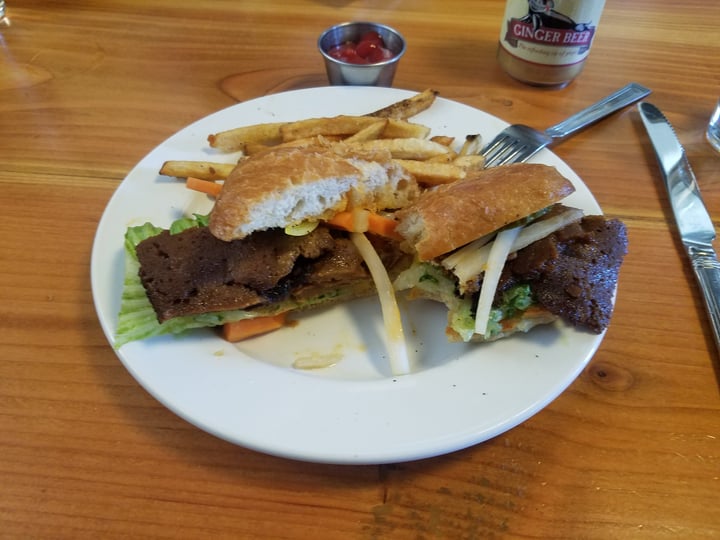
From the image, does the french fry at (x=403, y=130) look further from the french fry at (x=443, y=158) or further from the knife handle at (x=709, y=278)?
the knife handle at (x=709, y=278)

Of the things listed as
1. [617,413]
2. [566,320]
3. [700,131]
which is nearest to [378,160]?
[566,320]

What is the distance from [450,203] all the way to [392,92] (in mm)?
1161

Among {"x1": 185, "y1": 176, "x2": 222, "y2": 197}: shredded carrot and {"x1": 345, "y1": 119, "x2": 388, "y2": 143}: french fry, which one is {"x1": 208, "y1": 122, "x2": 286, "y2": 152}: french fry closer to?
{"x1": 185, "y1": 176, "x2": 222, "y2": 197}: shredded carrot

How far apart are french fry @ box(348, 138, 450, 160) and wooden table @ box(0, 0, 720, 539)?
0.96 meters

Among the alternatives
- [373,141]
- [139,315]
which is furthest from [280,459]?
[373,141]

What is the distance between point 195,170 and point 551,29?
2.09 meters

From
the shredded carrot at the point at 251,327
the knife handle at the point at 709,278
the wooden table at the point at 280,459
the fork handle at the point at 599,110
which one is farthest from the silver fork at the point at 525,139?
the shredded carrot at the point at 251,327

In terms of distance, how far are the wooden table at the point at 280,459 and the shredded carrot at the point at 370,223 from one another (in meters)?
0.90

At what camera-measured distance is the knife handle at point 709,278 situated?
6.64 feet

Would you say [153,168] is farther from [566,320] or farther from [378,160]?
[566,320]

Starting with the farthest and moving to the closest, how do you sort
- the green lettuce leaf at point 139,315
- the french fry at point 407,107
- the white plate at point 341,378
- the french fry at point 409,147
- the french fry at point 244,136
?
1. the french fry at point 407,107
2. the french fry at point 244,136
3. the french fry at point 409,147
4. the green lettuce leaf at point 139,315
5. the white plate at point 341,378

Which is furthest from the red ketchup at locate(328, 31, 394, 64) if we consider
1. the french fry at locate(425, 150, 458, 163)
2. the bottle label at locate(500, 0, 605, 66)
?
the french fry at locate(425, 150, 458, 163)

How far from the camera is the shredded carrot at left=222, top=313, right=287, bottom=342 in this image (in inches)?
76.1

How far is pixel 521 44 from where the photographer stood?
9.80ft
